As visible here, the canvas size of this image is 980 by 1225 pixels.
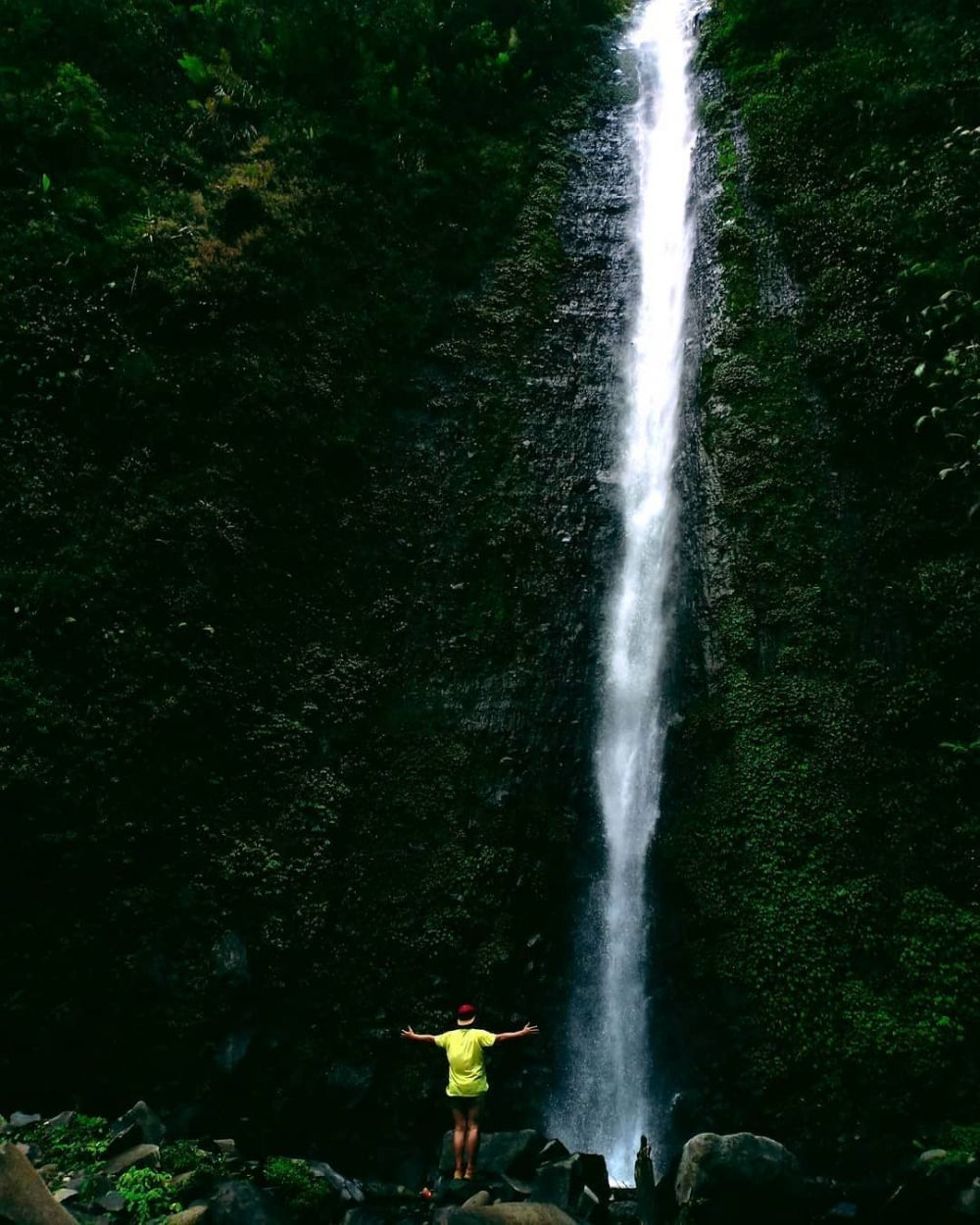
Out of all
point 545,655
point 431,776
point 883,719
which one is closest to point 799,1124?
point 883,719

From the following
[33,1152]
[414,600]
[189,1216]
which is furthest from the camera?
[414,600]

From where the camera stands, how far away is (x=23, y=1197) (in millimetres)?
4375

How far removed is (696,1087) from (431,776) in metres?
4.30

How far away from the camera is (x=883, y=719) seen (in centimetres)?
895

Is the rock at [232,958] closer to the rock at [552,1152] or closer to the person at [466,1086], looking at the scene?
the person at [466,1086]

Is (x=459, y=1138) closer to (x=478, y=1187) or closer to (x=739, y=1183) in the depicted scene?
(x=478, y=1187)

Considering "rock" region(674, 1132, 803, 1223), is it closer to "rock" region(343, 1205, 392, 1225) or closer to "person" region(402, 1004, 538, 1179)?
"person" region(402, 1004, 538, 1179)

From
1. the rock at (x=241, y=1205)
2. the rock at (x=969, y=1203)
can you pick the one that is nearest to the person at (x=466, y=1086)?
the rock at (x=241, y=1205)

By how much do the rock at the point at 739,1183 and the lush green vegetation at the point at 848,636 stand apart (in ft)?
3.70

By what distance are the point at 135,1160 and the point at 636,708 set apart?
7.10 m

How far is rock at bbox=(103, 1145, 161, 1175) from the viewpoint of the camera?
562 centimetres

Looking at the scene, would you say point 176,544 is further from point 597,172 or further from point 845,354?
point 597,172

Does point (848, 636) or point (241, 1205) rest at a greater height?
point (848, 636)

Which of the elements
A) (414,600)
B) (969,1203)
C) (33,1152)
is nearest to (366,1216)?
(33,1152)
